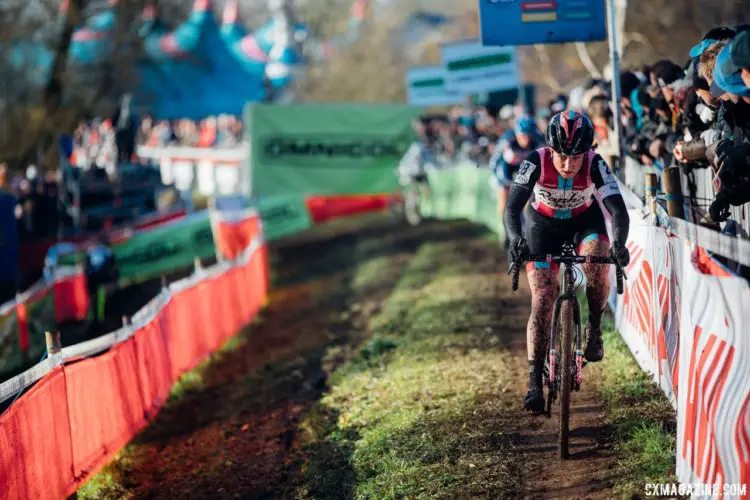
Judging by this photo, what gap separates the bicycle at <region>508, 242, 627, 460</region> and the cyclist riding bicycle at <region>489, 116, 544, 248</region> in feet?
19.0

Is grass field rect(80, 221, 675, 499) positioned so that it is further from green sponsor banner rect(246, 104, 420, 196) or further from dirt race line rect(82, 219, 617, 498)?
green sponsor banner rect(246, 104, 420, 196)

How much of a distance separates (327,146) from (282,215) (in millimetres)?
2023

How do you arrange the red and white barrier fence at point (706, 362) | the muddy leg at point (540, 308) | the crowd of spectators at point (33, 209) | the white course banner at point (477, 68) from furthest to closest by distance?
the crowd of spectators at point (33, 209) < the white course banner at point (477, 68) < the muddy leg at point (540, 308) < the red and white barrier fence at point (706, 362)

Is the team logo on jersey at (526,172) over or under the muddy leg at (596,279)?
over

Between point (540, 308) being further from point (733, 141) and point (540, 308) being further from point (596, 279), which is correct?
point (733, 141)

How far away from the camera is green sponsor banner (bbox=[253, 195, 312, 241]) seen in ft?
84.9

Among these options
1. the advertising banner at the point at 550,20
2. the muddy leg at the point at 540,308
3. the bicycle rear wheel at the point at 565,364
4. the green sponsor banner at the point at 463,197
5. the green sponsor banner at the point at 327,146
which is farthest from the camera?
the green sponsor banner at the point at 327,146

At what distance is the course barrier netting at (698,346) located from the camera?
549cm

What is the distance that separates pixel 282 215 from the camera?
2681 centimetres

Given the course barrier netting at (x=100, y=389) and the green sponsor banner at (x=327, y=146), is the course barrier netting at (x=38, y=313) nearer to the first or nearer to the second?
the course barrier netting at (x=100, y=389)

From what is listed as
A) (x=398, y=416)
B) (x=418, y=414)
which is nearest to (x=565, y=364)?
(x=418, y=414)

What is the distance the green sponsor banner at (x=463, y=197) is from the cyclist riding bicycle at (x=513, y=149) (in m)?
5.82

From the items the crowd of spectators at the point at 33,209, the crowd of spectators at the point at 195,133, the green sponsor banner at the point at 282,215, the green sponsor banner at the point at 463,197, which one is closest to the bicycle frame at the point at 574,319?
the green sponsor banner at the point at 463,197

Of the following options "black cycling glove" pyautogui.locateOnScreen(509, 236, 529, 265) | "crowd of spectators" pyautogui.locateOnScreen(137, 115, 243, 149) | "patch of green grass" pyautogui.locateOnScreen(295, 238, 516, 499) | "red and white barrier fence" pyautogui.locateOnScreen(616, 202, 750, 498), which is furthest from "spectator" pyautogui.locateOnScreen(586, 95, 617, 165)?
"crowd of spectators" pyautogui.locateOnScreen(137, 115, 243, 149)
